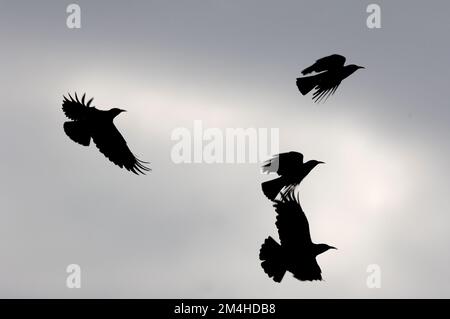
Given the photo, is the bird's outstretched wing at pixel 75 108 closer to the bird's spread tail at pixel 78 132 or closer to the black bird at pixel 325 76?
the bird's spread tail at pixel 78 132

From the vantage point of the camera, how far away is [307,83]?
1509cm

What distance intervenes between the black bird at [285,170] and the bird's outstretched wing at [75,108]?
117 inches

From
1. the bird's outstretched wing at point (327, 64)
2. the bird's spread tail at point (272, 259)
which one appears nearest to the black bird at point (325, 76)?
the bird's outstretched wing at point (327, 64)

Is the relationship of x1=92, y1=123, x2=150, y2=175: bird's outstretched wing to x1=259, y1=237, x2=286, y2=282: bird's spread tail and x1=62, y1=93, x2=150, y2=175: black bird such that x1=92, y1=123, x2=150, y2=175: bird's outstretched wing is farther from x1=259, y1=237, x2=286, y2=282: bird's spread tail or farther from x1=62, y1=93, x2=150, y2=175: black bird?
x1=259, y1=237, x2=286, y2=282: bird's spread tail

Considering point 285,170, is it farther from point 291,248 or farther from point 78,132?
point 78,132

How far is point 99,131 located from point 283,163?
9.86ft

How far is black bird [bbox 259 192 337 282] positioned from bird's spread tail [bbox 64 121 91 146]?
323 cm

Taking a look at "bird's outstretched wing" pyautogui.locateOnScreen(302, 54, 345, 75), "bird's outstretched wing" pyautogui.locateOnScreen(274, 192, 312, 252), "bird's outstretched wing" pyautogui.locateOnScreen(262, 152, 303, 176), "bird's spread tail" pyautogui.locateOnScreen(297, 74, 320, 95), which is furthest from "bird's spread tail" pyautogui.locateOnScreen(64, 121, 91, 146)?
"bird's outstretched wing" pyautogui.locateOnScreen(302, 54, 345, 75)

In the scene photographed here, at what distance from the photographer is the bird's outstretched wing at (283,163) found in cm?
1508

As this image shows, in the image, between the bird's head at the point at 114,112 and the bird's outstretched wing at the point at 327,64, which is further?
the bird's head at the point at 114,112

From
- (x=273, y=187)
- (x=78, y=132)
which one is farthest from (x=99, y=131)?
(x=273, y=187)
